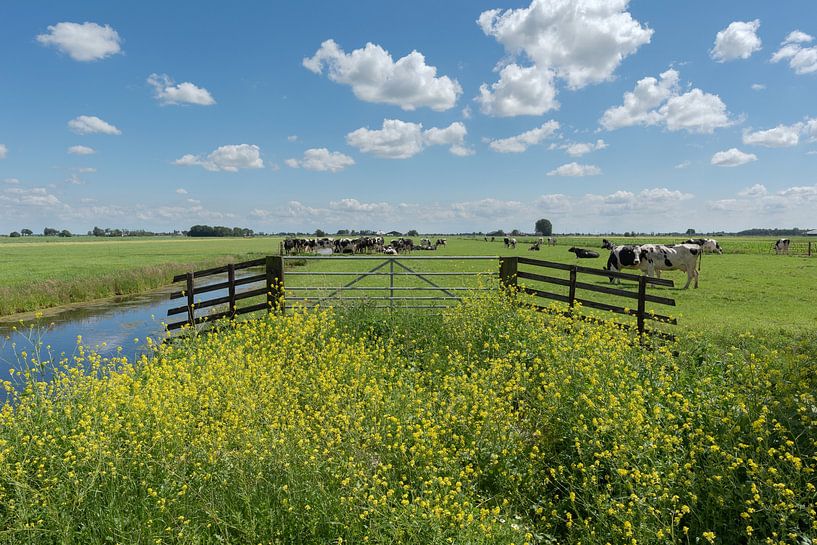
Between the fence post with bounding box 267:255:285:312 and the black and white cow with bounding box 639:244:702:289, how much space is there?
1650cm

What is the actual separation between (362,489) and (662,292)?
17234 mm

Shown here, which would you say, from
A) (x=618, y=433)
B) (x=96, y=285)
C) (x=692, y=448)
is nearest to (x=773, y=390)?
(x=692, y=448)

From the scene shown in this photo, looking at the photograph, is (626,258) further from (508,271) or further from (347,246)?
(347,246)

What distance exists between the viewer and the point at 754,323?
10.6 metres

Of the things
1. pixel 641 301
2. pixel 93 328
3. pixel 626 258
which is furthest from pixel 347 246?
pixel 641 301

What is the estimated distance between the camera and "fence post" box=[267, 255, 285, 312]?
34.1ft

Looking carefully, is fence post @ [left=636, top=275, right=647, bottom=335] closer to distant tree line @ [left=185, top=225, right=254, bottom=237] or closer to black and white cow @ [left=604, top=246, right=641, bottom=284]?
black and white cow @ [left=604, top=246, right=641, bottom=284]

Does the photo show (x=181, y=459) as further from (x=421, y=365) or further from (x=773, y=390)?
(x=773, y=390)

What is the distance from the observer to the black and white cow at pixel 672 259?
18.3m

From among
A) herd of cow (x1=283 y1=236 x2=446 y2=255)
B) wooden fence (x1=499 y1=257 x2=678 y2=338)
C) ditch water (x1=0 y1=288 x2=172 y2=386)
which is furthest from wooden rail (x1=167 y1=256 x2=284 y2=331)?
herd of cow (x1=283 y1=236 x2=446 y2=255)

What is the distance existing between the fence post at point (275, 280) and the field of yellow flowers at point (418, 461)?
4208 millimetres

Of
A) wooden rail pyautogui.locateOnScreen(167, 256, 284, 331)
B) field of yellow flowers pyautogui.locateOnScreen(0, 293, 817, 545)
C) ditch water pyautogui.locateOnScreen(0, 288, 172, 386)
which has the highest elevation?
wooden rail pyautogui.locateOnScreen(167, 256, 284, 331)

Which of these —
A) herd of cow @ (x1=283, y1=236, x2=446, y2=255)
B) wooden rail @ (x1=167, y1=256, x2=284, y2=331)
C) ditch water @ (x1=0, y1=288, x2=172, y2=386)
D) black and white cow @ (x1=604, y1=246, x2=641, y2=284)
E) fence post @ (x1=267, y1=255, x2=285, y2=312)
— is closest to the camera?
wooden rail @ (x1=167, y1=256, x2=284, y2=331)

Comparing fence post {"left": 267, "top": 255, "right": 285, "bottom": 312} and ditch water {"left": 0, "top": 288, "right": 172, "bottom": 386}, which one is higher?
fence post {"left": 267, "top": 255, "right": 285, "bottom": 312}
